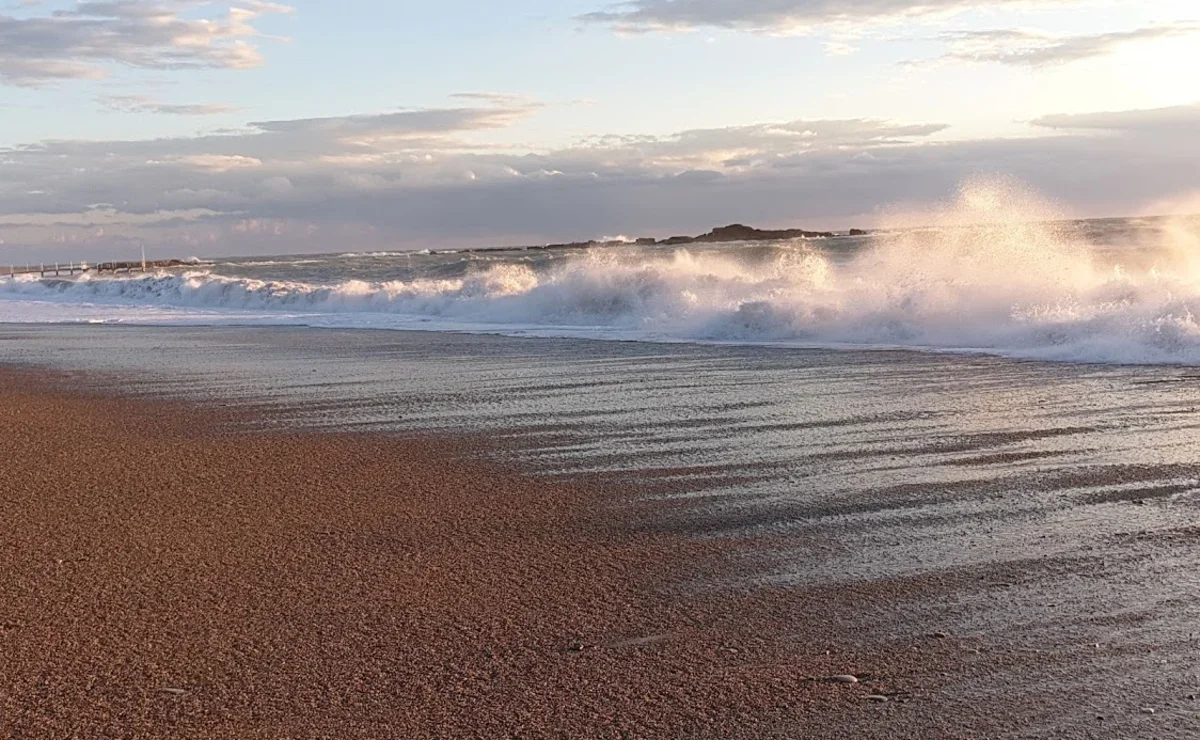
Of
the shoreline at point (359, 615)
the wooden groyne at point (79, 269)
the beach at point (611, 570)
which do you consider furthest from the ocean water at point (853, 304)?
the wooden groyne at point (79, 269)

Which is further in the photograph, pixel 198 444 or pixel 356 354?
pixel 356 354

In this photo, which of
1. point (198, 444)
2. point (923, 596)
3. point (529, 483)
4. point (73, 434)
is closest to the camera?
point (923, 596)

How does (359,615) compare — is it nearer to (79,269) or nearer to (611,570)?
(611,570)

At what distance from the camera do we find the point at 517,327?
78.4ft

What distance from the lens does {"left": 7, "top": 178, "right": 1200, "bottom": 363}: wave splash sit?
14.6 metres

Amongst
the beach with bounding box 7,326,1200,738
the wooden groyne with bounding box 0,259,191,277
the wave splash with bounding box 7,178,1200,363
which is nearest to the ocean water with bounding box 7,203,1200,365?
the wave splash with bounding box 7,178,1200,363

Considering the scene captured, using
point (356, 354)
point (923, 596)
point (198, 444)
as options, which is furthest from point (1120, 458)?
point (356, 354)

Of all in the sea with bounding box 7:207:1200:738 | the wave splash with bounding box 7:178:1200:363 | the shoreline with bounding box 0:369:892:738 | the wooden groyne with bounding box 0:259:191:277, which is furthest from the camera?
the wooden groyne with bounding box 0:259:191:277

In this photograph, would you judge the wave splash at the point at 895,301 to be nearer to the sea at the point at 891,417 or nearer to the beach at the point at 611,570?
the sea at the point at 891,417

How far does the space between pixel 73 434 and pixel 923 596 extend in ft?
22.8

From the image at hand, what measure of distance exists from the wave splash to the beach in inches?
188

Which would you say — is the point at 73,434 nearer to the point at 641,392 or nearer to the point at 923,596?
the point at 641,392

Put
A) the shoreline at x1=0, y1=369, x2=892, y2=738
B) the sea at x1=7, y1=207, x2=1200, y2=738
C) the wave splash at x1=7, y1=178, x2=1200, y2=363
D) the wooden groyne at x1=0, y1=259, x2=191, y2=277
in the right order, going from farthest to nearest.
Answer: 1. the wooden groyne at x1=0, y1=259, x2=191, y2=277
2. the wave splash at x1=7, y1=178, x2=1200, y2=363
3. the sea at x1=7, y1=207, x2=1200, y2=738
4. the shoreline at x1=0, y1=369, x2=892, y2=738

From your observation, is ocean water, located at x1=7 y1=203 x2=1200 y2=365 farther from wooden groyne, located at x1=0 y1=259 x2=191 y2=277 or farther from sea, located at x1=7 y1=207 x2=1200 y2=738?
wooden groyne, located at x1=0 y1=259 x2=191 y2=277
